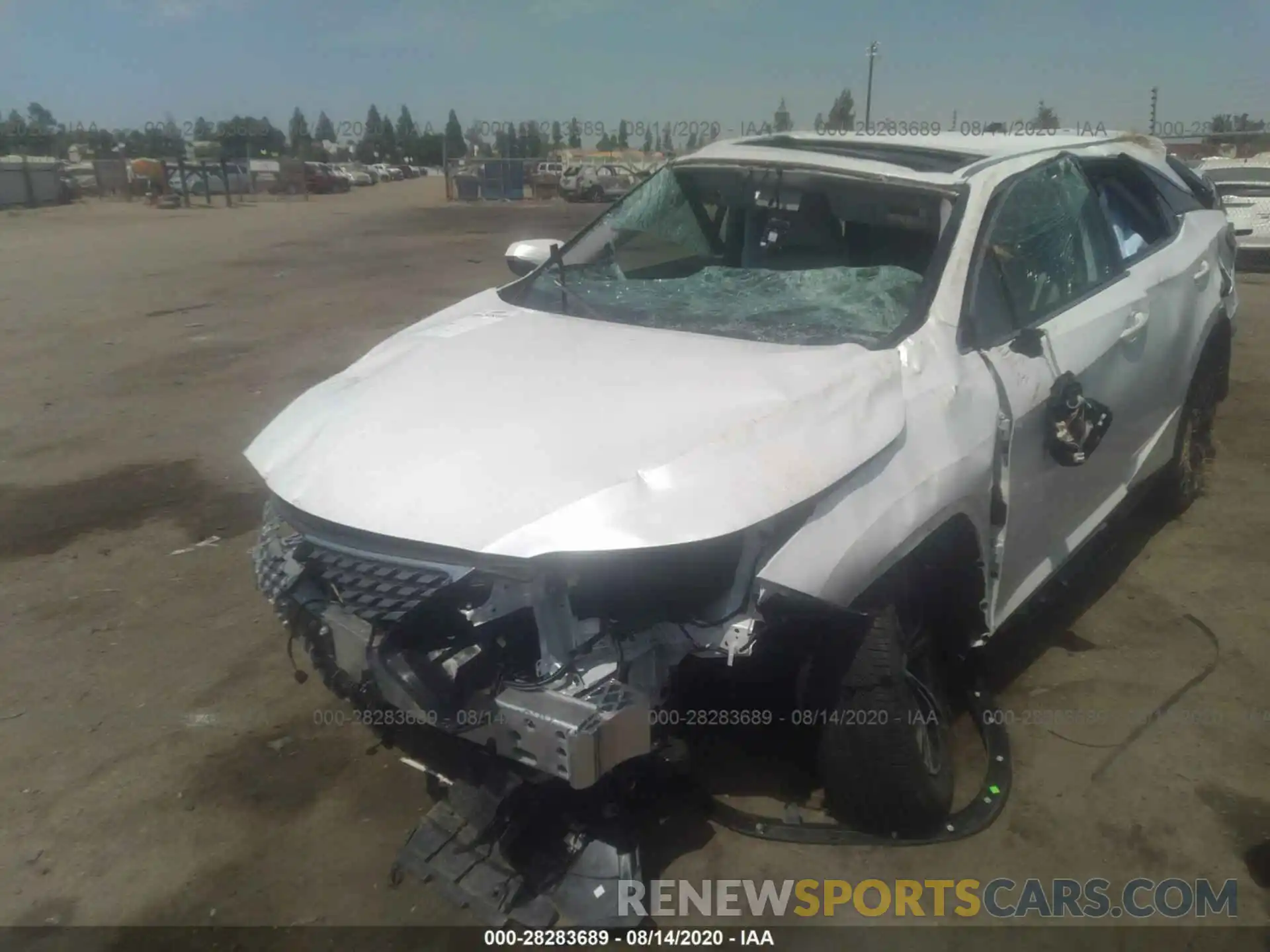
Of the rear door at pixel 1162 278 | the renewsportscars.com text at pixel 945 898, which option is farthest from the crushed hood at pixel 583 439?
the rear door at pixel 1162 278

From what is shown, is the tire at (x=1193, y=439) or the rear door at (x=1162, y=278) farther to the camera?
the tire at (x=1193, y=439)

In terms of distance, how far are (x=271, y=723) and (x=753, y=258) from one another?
2.44m

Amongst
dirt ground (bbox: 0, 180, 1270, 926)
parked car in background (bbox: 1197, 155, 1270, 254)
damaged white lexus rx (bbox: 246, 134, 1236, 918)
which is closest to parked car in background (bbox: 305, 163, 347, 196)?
parked car in background (bbox: 1197, 155, 1270, 254)

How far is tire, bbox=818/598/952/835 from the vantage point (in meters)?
2.51

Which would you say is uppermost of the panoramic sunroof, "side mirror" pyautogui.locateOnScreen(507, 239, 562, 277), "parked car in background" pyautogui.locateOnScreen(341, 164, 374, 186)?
the panoramic sunroof

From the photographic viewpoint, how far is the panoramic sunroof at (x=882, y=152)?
3.54 meters

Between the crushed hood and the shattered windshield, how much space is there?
26cm

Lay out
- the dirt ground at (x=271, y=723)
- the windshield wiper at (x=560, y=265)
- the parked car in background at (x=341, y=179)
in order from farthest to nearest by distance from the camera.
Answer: the parked car in background at (x=341, y=179), the windshield wiper at (x=560, y=265), the dirt ground at (x=271, y=723)

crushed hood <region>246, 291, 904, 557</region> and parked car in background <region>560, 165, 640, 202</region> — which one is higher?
crushed hood <region>246, 291, 904, 557</region>

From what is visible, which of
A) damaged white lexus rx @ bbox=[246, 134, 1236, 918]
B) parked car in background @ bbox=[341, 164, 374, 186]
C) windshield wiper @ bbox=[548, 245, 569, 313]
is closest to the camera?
damaged white lexus rx @ bbox=[246, 134, 1236, 918]

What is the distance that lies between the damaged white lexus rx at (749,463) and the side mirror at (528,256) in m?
0.49

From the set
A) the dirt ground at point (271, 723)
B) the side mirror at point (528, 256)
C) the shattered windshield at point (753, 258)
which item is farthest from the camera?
the side mirror at point (528, 256)

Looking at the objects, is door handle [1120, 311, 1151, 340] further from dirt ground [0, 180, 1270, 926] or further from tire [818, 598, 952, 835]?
Answer: tire [818, 598, 952, 835]

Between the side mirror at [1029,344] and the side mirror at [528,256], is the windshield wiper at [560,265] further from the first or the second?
the side mirror at [1029,344]
